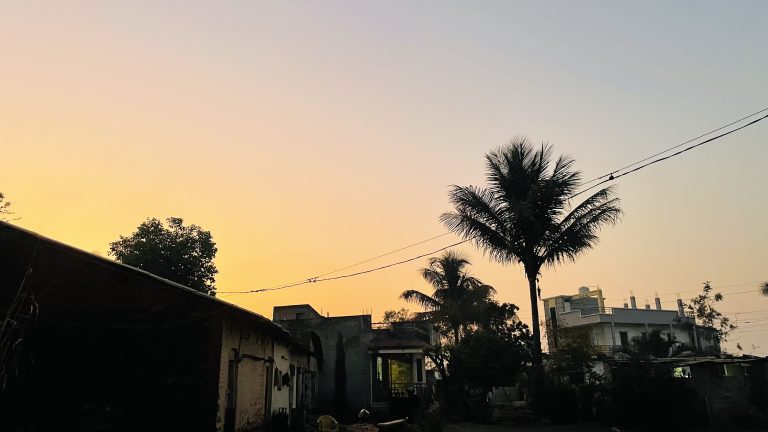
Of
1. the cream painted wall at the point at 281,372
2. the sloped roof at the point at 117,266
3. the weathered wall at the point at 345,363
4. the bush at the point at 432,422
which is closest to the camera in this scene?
the sloped roof at the point at 117,266

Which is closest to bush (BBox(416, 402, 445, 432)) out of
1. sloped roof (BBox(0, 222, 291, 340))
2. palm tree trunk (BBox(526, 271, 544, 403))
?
palm tree trunk (BBox(526, 271, 544, 403))

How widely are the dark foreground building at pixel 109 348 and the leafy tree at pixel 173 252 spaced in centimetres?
1846

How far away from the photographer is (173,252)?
32.2 meters

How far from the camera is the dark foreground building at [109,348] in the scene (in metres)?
12.3

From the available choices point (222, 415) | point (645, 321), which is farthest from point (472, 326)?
point (645, 321)

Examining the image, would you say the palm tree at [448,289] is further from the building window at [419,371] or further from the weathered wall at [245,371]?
the weathered wall at [245,371]

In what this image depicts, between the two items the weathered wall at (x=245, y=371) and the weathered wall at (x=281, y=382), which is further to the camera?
the weathered wall at (x=281, y=382)

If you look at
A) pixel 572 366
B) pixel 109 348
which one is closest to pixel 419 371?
pixel 572 366

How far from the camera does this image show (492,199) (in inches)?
843

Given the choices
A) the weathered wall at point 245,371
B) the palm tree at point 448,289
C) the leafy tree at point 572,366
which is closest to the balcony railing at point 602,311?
the palm tree at point 448,289

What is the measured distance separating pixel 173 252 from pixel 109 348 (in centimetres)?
2046

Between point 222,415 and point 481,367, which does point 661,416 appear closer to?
point 481,367

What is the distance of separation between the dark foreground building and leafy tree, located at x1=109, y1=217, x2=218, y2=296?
18459 millimetres

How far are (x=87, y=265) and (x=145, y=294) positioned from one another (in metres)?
1.73
